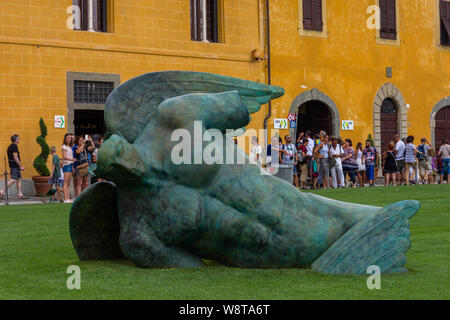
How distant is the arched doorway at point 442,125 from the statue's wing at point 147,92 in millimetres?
27214

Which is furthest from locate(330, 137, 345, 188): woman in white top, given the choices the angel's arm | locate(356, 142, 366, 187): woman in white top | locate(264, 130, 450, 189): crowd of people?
the angel's arm

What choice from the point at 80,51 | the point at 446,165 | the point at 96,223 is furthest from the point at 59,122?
the point at 96,223

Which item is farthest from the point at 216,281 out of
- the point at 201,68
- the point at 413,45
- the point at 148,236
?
the point at 413,45

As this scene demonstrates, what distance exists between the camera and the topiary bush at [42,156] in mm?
21438

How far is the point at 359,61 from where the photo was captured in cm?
2961

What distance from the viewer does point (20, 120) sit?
22.1 metres

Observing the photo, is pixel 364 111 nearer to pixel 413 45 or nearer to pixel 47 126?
pixel 413 45

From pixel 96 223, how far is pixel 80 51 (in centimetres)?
1770

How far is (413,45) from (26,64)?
16038 mm

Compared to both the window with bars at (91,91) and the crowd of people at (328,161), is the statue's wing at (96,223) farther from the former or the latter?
the window with bars at (91,91)

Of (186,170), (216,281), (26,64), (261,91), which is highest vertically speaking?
(26,64)

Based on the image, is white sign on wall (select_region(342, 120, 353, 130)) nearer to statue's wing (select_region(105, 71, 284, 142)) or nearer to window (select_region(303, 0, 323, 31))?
window (select_region(303, 0, 323, 31))

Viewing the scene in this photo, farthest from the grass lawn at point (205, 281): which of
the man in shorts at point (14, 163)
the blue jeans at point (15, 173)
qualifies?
the blue jeans at point (15, 173)

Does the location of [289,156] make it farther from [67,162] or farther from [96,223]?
[96,223]
